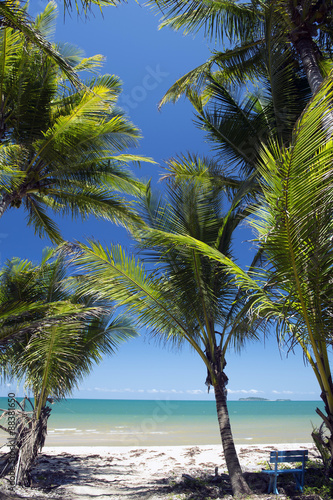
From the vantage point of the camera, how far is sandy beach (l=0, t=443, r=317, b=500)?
5.73 meters

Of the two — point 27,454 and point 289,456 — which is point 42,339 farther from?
point 289,456

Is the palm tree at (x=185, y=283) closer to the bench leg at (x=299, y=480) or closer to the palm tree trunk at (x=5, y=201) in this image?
the bench leg at (x=299, y=480)

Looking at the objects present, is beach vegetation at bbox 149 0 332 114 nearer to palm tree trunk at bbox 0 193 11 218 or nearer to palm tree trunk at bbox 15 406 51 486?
palm tree trunk at bbox 0 193 11 218

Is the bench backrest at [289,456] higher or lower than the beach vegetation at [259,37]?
lower

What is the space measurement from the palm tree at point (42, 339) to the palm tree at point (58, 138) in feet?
5.09

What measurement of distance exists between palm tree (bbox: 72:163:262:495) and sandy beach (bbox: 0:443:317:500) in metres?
1.34

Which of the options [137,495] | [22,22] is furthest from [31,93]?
[137,495]

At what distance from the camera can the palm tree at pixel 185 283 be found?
5305 millimetres

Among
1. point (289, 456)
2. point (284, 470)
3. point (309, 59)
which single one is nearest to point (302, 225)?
point (309, 59)

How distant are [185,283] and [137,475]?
5.00 m

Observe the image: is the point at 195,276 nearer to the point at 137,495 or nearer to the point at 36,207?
the point at 137,495

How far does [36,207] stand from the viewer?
8742 mm

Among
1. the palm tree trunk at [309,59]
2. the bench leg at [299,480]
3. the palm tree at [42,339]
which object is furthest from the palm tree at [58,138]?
the bench leg at [299,480]

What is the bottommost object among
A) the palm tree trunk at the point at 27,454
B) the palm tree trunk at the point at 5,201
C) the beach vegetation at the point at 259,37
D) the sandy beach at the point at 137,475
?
the sandy beach at the point at 137,475
